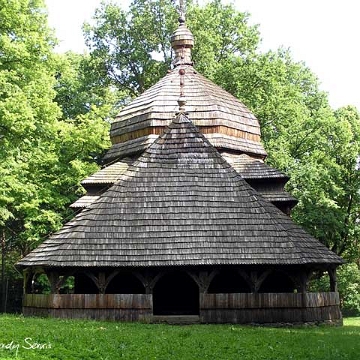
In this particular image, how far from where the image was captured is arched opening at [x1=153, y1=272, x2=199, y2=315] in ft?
61.7

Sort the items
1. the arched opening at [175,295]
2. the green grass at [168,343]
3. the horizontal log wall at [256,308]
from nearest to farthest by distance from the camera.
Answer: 1. the green grass at [168,343]
2. the horizontal log wall at [256,308]
3. the arched opening at [175,295]

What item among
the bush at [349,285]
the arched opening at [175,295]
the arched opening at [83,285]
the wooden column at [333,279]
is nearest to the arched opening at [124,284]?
the arched opening at [175,295]

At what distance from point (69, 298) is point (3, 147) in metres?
7.82

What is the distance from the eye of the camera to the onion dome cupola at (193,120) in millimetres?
23531

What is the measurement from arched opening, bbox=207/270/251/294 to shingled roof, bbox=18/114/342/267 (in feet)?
7.21

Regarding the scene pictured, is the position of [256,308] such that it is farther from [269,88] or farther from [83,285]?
[269,88]

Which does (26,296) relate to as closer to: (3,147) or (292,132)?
(3,147)

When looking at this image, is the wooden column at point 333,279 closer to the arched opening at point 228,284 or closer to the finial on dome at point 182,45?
the arched opening at point 228,284

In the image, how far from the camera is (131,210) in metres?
17.4

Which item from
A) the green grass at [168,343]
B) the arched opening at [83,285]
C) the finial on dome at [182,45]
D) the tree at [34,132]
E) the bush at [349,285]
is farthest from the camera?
the bush at [349,285]

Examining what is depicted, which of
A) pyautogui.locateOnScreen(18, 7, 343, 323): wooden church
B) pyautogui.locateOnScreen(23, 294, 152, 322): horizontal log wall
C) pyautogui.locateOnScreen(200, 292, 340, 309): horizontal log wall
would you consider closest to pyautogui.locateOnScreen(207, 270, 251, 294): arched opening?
pyautogui.locateOnScreen(18, 7, 343, 323): wooden church

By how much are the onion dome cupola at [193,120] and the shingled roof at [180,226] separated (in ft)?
15.4

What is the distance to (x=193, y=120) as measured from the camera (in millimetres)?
23641

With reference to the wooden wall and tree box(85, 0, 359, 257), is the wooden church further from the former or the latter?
tree box(85, 0, 359, 257)
